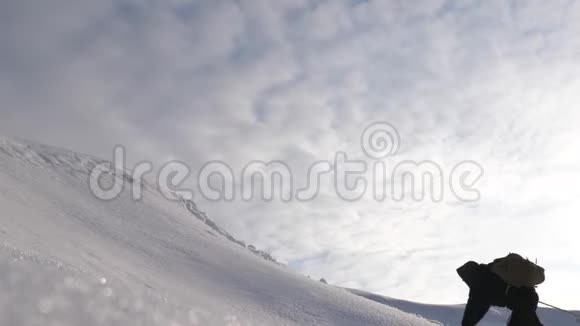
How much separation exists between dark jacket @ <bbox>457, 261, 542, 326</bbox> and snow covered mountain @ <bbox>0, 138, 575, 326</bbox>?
3.39m

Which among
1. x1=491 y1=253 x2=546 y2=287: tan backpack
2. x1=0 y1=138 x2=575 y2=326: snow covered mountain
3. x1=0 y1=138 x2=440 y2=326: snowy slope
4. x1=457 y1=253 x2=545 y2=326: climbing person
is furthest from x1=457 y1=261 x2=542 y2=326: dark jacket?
x1=0 y1=138 x2=575 y2=326: snow covered mountain

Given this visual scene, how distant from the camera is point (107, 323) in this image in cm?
268

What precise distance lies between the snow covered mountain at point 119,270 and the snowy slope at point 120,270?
0.01 m

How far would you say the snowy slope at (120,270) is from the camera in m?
2.80

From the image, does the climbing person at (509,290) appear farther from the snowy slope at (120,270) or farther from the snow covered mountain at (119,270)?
the snow covered mountain at (119,270)

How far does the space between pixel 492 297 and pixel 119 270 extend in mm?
7753

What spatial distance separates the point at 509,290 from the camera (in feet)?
19.9

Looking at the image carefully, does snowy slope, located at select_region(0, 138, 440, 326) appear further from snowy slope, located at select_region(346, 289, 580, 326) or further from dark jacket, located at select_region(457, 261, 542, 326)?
snowy slope, located at select_region(346, 289, 580, 326)

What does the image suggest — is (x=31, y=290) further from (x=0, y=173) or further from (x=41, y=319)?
(x=0, y=173)

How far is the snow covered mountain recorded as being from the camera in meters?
2.81

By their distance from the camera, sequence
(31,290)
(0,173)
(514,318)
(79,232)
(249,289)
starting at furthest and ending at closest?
(0,173)
(249,289)
(79,232)
(514,318)
(31,290)

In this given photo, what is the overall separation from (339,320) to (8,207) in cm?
1033

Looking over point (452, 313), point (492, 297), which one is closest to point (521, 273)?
point (492, 297)

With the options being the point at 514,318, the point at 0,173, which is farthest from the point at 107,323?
the point at 0,173
